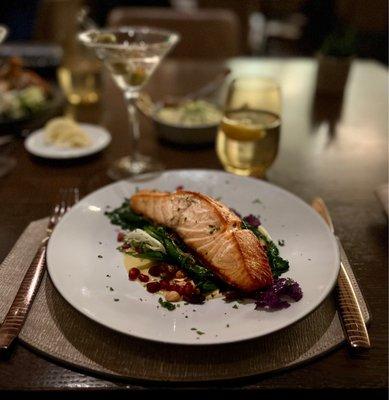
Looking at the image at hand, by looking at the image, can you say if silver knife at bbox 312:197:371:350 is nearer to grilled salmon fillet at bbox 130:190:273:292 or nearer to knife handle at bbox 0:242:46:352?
grilled salmon fillet at bbox 130:190:273:292

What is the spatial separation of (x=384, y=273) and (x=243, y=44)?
4.30 metres

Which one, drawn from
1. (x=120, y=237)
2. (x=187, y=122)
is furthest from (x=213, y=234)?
(x=187, y=122)

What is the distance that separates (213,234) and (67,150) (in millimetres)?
855

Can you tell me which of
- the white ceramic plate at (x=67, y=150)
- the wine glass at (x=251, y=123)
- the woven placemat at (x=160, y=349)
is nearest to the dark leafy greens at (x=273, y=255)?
the woven placemat at (x=160, y=349)

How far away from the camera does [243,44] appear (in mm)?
5023

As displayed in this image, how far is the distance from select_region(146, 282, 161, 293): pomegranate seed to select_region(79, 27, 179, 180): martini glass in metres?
0.66

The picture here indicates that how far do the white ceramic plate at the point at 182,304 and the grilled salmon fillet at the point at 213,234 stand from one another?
0.22 ft

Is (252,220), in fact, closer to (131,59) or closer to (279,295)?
(279,295)

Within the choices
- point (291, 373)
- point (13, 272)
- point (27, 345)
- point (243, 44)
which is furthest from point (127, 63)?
point (243, 44)

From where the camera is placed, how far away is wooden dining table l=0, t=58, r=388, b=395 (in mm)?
837

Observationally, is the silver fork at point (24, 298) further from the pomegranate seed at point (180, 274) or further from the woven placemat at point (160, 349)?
the pomegranate seed at point (180, 274)

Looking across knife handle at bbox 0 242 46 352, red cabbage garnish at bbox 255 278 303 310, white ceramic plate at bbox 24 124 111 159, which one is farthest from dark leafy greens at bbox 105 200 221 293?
white ceramic plate at bbox 24 124 111 159

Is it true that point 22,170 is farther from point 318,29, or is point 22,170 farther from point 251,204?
point 318,29

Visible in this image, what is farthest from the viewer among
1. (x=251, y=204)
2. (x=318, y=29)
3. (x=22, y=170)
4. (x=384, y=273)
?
(x=318, y=29)
